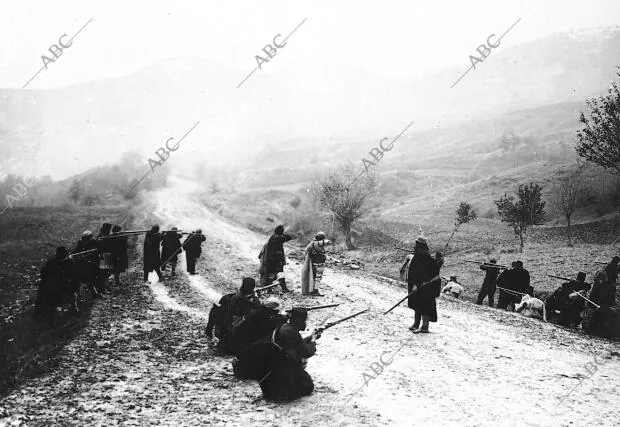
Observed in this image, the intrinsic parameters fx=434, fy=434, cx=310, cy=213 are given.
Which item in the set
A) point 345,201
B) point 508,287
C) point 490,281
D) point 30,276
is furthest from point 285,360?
point 345,201

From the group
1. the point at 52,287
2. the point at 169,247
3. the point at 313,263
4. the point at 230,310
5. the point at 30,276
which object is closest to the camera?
the point at 230,310

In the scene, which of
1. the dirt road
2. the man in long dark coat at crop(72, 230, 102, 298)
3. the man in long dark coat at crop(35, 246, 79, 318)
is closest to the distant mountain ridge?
the man in long dark coat at crop(72, 230, 102, 298)

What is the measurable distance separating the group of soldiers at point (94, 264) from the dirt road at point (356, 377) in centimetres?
117

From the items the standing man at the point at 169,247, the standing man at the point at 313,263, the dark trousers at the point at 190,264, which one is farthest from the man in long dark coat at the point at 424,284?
the standing man at the point at 169,247

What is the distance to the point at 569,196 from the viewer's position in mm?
28781

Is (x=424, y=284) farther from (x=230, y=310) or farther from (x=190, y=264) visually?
(x=190, y=264)

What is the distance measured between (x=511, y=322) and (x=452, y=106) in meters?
153

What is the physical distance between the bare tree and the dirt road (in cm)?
1949

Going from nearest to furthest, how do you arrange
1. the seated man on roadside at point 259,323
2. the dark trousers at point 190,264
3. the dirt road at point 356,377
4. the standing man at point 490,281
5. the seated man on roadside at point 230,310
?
the dirt road at point 356,377 < the seated man on roadside at point 259,323 < the seated man on roadside at point 230,310 < the standing man at point 490,281 < the dark trousers at point 190,264

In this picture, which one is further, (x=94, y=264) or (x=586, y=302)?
(x=94, y=264)

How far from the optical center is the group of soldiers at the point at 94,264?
11.1 metres

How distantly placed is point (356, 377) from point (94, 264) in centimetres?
967

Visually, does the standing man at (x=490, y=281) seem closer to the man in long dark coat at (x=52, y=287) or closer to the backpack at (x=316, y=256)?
the backpack at (x=316, y=256)

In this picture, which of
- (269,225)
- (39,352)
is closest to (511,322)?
(39,352)
